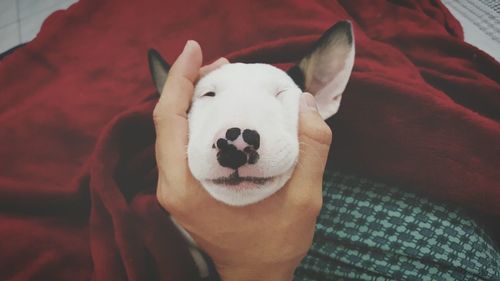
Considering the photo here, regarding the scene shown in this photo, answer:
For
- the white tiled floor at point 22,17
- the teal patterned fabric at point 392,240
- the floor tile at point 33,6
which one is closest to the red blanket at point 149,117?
the teal patterned fabric at point 392,240

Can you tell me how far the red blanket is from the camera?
596mm

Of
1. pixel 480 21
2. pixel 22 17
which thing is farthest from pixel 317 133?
pixel 22 17

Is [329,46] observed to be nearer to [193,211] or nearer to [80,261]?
[193,211]

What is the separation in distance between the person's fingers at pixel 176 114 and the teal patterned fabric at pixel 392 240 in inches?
10.7

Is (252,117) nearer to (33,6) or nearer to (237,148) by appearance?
(237,148)

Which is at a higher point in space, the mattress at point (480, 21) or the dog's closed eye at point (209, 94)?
the dog's closed eye at point (209, 94)

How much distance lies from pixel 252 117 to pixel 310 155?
97 mm

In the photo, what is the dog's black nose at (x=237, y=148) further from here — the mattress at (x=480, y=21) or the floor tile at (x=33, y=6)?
the floor tile at (x=33, y=6)

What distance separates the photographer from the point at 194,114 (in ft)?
1.75

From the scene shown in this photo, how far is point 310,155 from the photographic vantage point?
0.49 m

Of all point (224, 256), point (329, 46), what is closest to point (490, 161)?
point (329, 46)

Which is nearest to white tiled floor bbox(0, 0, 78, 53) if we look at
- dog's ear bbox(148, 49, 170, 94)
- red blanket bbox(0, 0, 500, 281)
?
red blanket bbox(0, 0, 500, 281)

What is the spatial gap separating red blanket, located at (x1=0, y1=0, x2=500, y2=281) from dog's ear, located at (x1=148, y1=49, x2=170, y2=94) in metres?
0.07

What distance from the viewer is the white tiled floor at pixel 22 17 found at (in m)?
1.25
